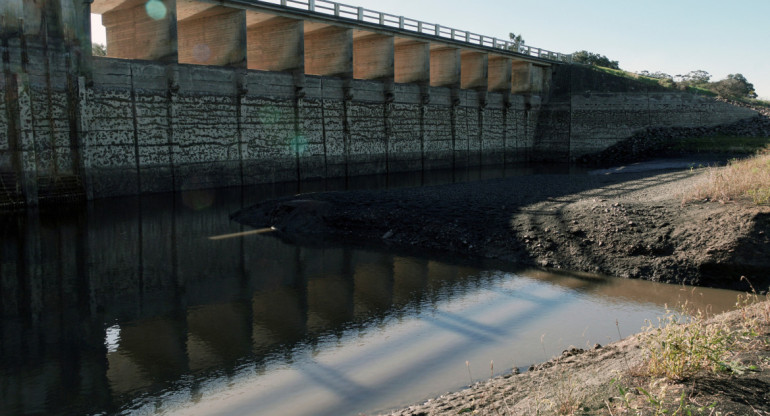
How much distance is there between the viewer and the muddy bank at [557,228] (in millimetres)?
12109

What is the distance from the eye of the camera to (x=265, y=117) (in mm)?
30750

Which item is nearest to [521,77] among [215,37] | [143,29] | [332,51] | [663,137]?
[663,137]

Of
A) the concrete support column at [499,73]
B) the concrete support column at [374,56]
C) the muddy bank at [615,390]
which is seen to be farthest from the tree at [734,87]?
the muddy bank at [615,390]

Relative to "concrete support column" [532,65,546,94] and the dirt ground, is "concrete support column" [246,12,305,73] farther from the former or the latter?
"concrete support column" [532,65,546,94]

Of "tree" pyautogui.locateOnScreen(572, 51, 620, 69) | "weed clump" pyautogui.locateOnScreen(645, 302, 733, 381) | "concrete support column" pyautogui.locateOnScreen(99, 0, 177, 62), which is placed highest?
"tree" pyautogui.locateOnScreen(572, 51, 620, 69)

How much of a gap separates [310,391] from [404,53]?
120 feet

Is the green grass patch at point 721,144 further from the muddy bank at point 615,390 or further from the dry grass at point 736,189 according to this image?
the muddy bank at point 615,390

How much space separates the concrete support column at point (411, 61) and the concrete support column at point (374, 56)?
241 cm

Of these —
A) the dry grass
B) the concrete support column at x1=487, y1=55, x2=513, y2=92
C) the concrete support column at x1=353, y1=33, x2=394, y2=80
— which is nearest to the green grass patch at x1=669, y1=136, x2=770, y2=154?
the concrete support column at x1=487, y1=55, x2=513, y2=92

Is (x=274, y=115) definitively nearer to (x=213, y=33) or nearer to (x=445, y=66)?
(x=213, y=33)

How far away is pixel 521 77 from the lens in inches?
2058

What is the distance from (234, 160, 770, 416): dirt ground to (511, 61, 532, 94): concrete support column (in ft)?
95.4

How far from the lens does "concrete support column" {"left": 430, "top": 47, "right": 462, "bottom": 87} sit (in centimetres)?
4359

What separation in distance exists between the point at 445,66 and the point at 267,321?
37137 mm
